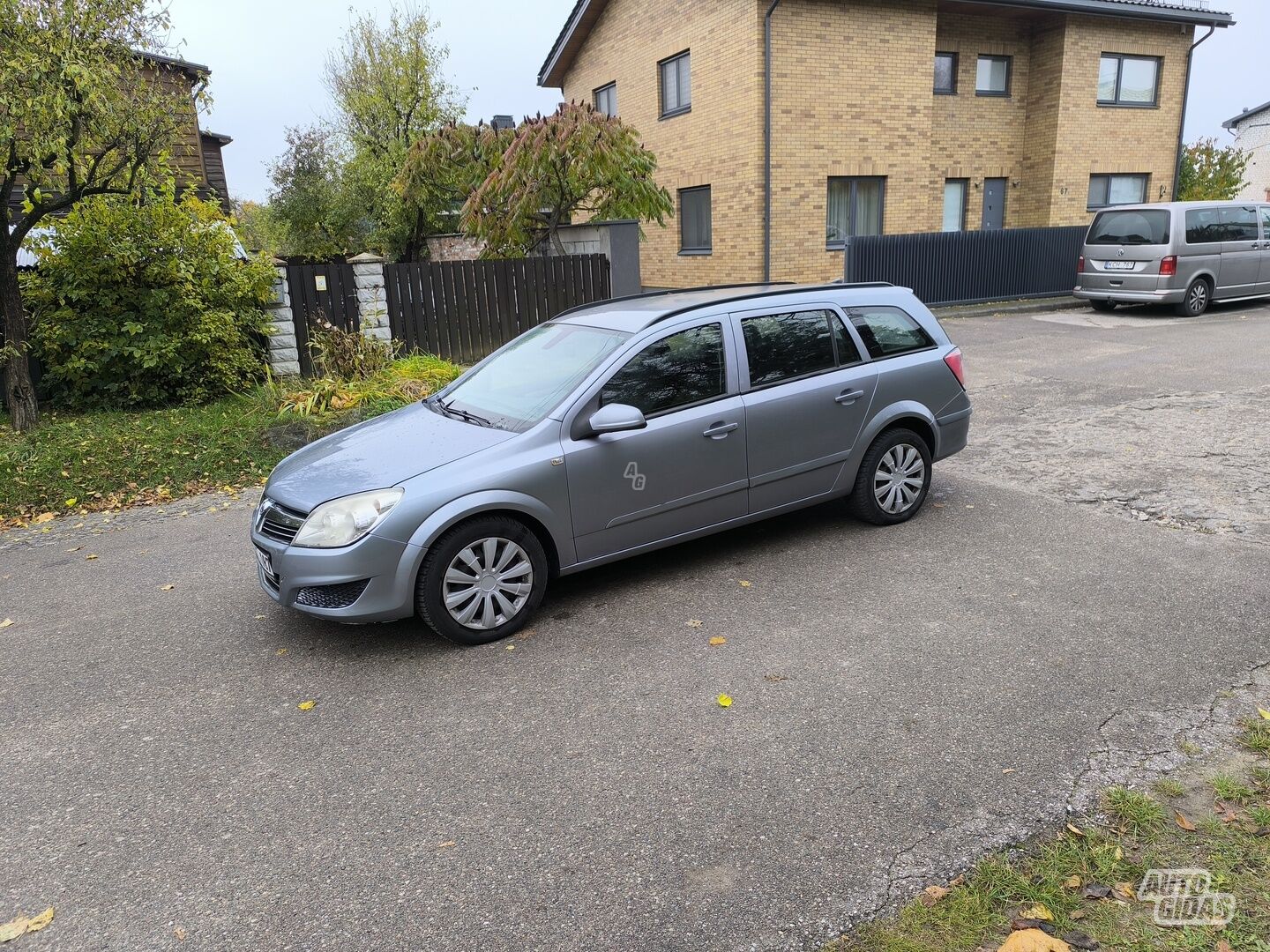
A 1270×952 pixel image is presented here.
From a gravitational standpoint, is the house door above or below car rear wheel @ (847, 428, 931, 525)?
above

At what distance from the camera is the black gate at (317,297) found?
1026 centimetres

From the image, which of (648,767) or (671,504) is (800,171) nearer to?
(671,504)

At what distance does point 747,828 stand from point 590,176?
11.0 meters

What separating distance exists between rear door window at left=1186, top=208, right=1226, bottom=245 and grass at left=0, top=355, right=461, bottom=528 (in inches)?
505

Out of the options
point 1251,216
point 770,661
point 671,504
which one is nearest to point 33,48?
point 671,504

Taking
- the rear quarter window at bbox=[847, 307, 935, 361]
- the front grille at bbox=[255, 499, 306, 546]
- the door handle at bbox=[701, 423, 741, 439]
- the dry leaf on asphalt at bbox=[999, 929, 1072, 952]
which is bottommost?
the dry leaf on asphalt at bbox=[999, 929, 1072, 952]

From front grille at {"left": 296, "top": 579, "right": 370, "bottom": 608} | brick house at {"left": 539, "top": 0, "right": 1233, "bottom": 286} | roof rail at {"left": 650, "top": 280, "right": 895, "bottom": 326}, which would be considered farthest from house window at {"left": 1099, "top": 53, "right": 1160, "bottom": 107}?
front grille at {"left": 296, "top": 579, "right": 370, "bottom": 608}

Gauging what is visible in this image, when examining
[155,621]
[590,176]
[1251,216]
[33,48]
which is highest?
[33,48]

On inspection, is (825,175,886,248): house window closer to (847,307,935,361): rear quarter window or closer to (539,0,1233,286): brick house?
(539,0,1233,286): brick house

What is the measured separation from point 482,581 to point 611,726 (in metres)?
1.10

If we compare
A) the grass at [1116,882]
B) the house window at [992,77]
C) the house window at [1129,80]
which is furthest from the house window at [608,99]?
the grass at [1116,882]

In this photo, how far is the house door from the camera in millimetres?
21391

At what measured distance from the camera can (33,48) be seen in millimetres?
7117

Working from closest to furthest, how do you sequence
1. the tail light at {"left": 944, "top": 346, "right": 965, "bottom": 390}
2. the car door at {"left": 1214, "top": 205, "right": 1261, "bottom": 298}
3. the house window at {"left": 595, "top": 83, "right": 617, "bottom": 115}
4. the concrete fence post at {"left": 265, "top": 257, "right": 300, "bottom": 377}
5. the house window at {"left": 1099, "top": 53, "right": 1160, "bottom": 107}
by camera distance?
the tail light at {"left": 944, "top": 346, "right": 965, "bottom": 390} → the concrete fence post at {"left": 265, "top": 257, "right": 300, "bottom": 377} → the car door at {"left": 1214, "top": 205, "right": 1261, "bottom": 298} → the house window at {"left": 1099, "top": 53, "right": 1160, "bottom": 107} → the house window at {"left": 595, "top": 83, "right": 617, "bottom": 115}
